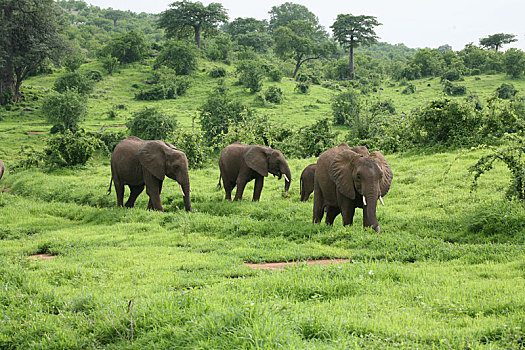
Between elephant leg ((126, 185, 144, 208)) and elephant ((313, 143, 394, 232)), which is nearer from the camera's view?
elephant ((313, 143, 394, 232))

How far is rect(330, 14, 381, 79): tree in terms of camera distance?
234ft

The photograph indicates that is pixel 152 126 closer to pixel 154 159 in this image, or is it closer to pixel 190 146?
pixel 190 146

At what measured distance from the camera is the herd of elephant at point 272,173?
9844mm

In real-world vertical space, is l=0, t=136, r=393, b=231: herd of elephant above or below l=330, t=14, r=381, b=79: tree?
below

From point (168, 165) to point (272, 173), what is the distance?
3.31m

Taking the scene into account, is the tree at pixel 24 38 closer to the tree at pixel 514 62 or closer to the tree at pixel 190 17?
the tree at pixel 190 17

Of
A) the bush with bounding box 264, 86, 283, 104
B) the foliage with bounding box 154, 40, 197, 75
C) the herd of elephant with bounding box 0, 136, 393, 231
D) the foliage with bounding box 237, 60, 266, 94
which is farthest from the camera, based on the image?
the foliage with bounding box 154, 40, 197, 75

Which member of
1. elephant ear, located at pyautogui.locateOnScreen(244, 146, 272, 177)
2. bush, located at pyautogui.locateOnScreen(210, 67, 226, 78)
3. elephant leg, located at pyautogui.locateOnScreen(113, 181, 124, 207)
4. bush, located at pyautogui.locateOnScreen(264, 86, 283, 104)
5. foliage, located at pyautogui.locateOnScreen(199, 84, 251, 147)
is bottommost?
elephant leg, located at pyautogui.locateOnScreen(113, 181, 124, 207)

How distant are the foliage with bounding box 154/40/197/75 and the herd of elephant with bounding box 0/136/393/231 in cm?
4932

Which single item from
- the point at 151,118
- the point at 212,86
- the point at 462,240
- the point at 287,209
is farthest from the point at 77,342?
the point at 212,86

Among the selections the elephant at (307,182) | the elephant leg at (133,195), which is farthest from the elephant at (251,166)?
the elephant leg at (133,195)

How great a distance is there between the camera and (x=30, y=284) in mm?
6973

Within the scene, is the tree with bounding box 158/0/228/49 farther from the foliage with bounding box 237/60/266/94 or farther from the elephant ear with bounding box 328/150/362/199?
the elephant ear with bounding box 328/150/362/199

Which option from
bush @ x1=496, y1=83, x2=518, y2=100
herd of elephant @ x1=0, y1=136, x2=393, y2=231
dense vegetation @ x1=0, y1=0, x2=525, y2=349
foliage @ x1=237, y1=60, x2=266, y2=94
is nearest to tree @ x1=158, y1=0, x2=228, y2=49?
foliage @ x1=237, y1=60, x2=266, y2=94
